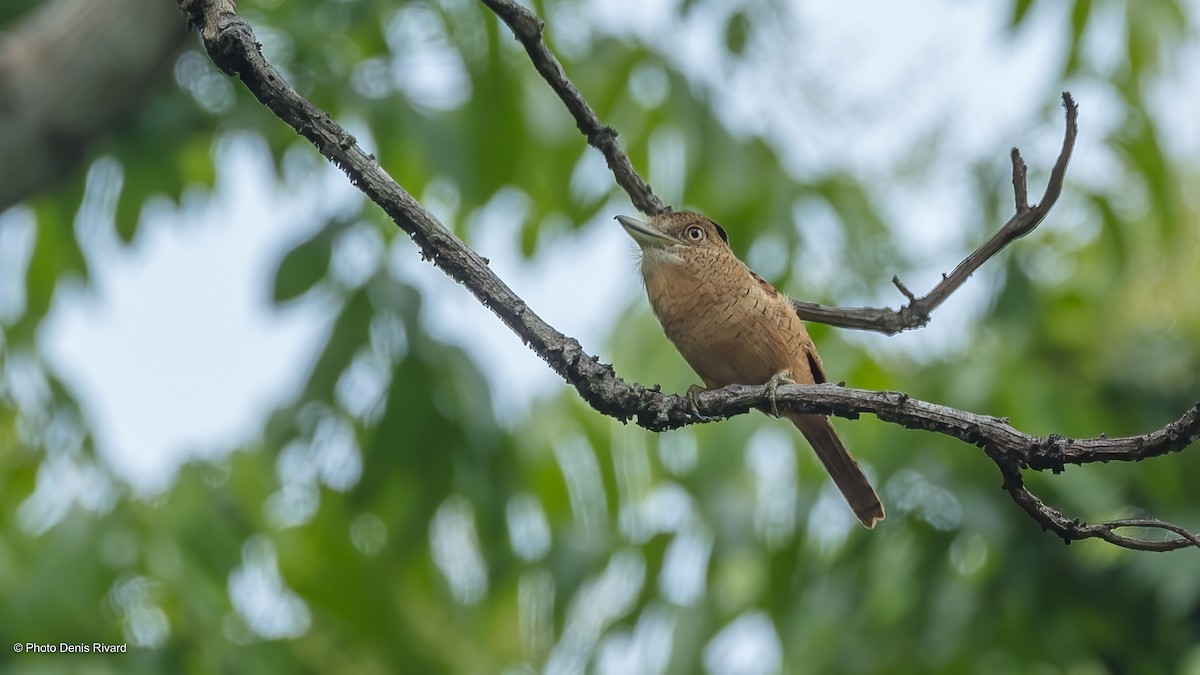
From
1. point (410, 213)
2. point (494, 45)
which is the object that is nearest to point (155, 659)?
point (494, 45)

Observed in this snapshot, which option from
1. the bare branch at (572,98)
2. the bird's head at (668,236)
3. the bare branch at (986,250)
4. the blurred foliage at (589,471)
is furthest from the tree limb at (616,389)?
the blurred foliage at (589,471)

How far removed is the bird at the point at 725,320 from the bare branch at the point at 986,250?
1.43 feet

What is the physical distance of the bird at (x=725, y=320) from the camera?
3549 millimetres

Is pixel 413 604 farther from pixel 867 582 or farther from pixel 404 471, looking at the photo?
pixel 867 582

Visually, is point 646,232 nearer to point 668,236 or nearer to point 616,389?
point 668,236

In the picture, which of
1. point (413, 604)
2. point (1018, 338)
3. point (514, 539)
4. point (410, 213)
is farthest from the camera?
point (413, 604)

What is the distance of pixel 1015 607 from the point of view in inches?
206

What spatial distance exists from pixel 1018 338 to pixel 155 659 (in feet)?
13.5

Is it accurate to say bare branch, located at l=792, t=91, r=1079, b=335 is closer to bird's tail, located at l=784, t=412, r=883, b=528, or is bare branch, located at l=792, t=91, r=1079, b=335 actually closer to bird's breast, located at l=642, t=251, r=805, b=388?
bird's breast, located at l=642, t=251, r=805, b=388

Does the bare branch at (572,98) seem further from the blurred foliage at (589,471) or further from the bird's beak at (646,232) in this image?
the blurred foliage at (589,471)

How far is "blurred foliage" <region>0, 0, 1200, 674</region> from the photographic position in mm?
5098

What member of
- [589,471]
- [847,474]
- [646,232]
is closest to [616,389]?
[646,232]

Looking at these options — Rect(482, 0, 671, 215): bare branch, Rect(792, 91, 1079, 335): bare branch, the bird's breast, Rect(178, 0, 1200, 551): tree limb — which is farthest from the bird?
Rect(178, 0, 1200, 551): tree limb

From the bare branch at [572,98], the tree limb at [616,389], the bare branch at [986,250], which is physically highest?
the bare branch at [572,98]
